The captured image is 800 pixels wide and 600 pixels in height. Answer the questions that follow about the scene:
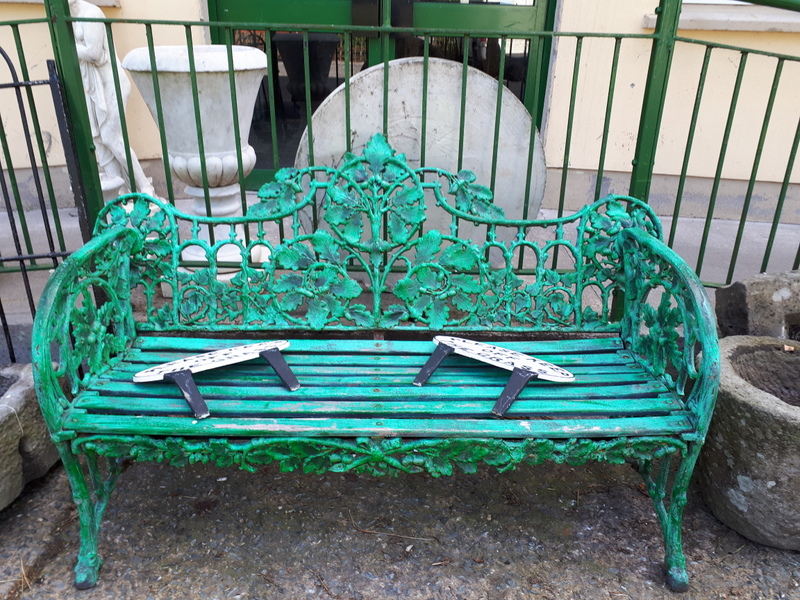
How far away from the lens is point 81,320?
210 cm

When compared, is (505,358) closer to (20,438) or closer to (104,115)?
(20,438)

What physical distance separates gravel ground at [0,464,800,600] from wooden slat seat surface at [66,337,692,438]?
19.7 inches

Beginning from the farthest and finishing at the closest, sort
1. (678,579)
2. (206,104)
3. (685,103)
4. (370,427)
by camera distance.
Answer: (685,103) < (206,104) < (678,579) < (370,427)

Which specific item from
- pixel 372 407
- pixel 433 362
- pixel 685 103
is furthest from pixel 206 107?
pixel 685 103

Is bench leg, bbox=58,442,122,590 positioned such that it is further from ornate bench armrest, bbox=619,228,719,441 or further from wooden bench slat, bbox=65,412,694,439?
ornate bench armrest, bbox=619,228,719,441

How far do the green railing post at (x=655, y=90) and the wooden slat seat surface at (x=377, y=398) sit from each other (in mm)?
840

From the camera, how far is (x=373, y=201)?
246 centimetres

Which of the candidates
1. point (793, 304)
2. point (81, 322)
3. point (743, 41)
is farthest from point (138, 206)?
point (743, 41)

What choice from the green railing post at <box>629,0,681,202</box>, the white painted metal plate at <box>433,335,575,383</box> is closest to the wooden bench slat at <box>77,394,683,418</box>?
the white painted metal plate at <box>433,335,575,383</box>

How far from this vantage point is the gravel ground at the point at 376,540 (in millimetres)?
2068

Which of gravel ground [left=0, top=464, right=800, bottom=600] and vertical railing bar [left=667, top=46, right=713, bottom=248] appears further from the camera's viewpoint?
vertical railing bar [left=667, top=46, right=713, bottom=248]

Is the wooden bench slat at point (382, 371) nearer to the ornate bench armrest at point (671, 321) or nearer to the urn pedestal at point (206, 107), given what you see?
the ornate bench armrest at point (671, 321)

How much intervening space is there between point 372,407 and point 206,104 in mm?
2070

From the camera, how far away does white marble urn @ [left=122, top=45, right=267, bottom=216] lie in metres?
3.19
